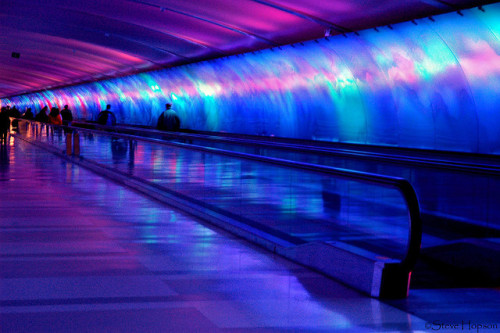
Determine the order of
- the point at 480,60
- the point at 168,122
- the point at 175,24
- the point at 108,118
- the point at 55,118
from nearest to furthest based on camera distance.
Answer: the point at 480,60, the point at 175,24, the point at 168,122, the point at 108,118, the point at 55,118

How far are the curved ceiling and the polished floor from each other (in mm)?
8685

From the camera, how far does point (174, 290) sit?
521cm

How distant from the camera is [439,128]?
1580 cm

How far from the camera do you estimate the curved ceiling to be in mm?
16078

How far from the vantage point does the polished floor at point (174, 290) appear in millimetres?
4355

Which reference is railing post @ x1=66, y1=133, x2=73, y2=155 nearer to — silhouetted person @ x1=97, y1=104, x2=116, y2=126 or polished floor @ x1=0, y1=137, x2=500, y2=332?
silhouetted person @ x1=97, y1=104, x2=116, y2=126

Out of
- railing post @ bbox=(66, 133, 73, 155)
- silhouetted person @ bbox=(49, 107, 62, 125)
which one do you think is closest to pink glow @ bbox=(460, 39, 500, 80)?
railing post @ bbox=(66, 133, 73, 155)

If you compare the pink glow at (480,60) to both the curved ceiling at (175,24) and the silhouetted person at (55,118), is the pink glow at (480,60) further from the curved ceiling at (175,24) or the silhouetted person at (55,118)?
the silhouetted person at (55,118)

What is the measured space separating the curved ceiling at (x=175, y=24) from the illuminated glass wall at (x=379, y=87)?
0.47 meters

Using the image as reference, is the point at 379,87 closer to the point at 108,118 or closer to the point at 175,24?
the point at 175,24

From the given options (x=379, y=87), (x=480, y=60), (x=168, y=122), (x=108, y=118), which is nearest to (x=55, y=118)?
(x=108, y=118)

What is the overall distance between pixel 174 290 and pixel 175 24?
1834 centimetres

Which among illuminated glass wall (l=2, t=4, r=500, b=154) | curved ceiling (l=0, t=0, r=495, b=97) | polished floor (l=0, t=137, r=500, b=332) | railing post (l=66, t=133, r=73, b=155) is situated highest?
curved ceiling (l=0, t=0, r=495, b=97)

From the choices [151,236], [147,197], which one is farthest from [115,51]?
[151,236]
